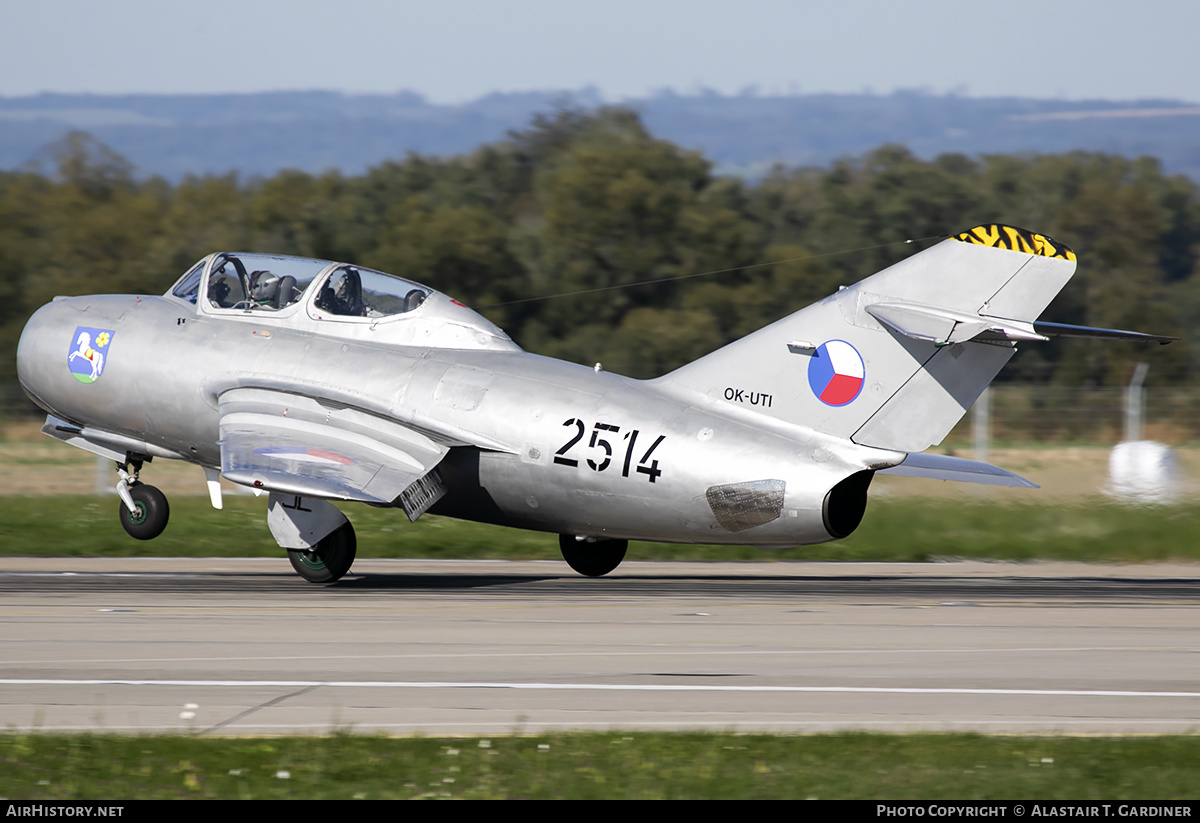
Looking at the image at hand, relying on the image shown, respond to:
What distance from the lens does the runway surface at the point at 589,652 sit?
9.55m

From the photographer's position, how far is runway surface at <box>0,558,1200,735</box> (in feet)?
31.3

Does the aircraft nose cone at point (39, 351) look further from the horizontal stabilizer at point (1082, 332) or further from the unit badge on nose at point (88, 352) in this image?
the horizontal stabilizer at point (1082, 332)

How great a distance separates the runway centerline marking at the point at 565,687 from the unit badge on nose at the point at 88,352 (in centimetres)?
844

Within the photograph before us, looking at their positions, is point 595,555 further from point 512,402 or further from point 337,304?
point 337,304

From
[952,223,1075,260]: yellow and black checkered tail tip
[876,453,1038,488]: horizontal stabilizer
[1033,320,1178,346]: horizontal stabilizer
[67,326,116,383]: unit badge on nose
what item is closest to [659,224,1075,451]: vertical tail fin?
[952,223,1075,260]: yellow and black checkered tail tip

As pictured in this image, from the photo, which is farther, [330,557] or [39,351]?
[39,351]

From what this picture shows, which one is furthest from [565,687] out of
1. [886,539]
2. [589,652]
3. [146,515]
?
[886,539]

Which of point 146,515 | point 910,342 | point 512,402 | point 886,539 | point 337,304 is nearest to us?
point 910,342

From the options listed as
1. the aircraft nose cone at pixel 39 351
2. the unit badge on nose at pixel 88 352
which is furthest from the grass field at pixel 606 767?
the aircraft nose cone at pixel 39 351

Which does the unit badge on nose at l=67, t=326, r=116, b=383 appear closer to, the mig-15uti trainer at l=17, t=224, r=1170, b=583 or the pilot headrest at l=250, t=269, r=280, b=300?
the mig-15uti trainer at l=17, t=224, r=1170, b=583

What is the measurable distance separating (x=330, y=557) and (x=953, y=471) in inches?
278

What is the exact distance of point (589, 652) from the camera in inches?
476

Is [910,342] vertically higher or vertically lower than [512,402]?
higher

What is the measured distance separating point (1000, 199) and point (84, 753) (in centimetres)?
6573
